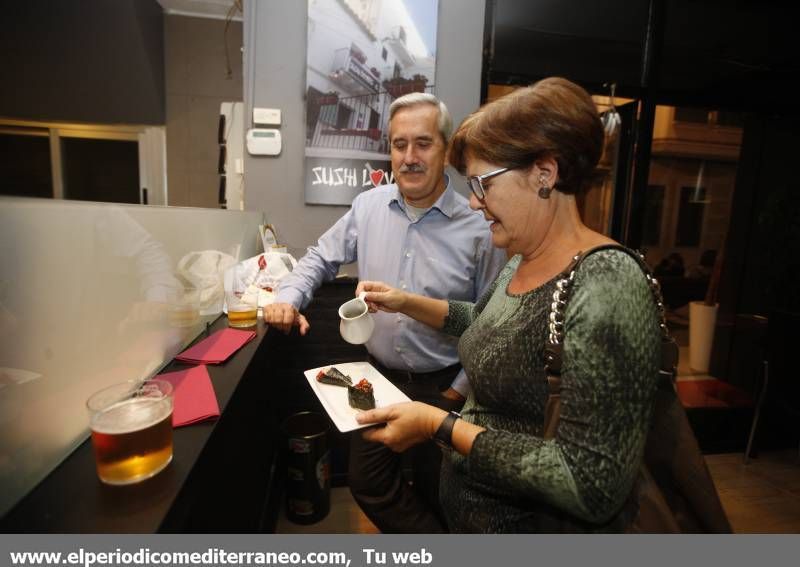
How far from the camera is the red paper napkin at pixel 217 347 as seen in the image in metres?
1.16

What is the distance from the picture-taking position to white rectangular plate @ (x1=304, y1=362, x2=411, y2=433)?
111 cm

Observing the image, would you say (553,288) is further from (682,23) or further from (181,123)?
(181,123)

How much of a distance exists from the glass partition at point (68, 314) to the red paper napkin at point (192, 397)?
0.08 m

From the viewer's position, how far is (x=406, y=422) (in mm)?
976

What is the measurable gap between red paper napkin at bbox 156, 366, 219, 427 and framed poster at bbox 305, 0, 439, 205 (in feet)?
5.41

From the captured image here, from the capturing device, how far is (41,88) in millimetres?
4410

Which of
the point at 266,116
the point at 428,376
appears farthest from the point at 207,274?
the point at 266,116

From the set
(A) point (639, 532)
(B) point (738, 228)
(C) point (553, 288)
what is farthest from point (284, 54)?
(B) point (738, 228)

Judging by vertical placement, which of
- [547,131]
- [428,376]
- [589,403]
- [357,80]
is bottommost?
[428,376]

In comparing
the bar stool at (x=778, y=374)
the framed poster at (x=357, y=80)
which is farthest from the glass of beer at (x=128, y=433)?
the bar stool at (x=778, y=374)

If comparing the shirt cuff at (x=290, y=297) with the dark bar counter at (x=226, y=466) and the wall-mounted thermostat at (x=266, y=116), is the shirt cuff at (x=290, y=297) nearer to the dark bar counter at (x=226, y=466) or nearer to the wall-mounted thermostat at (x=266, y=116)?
the dark bar counter at (x=226, y=466)

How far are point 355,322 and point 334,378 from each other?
0.19m

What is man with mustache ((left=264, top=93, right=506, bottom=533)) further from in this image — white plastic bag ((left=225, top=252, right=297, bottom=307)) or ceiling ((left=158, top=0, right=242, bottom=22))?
ceiling ((left=158, top=0, right=242, bottom=22))

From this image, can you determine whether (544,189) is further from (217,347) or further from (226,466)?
(226,466)
